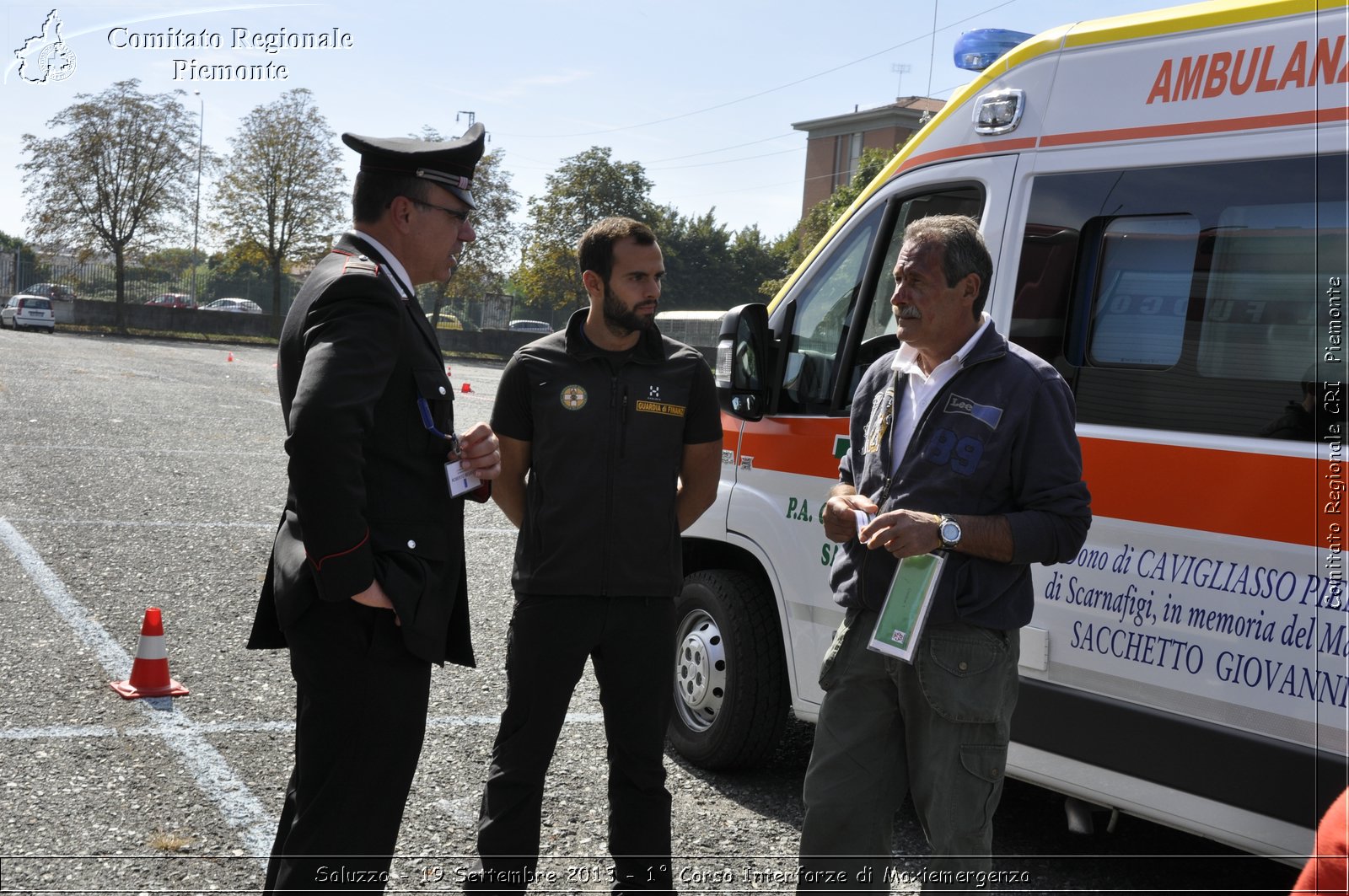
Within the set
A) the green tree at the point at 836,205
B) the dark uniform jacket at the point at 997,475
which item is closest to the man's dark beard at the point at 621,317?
the dark uniform jacket at the point at 997,475

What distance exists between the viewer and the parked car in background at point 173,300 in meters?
51.6

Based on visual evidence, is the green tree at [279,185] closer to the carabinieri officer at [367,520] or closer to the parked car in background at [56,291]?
the parked car in background at [56,291]

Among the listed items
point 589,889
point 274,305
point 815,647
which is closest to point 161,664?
point 589,889

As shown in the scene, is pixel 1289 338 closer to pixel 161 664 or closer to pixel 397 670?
pixel 397 670

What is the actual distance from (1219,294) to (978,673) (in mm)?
1385

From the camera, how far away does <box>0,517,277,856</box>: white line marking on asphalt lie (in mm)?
4098

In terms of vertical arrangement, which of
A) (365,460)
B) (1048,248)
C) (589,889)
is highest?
(1048,248)

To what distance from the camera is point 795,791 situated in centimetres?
484

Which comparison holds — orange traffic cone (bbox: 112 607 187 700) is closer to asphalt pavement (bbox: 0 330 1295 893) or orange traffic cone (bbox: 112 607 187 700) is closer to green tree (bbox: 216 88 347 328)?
asphalt pavement (bbox: 0 330 1295 893)

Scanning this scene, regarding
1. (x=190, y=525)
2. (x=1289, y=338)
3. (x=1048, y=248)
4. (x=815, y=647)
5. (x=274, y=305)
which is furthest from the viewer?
(x=274, y=305)

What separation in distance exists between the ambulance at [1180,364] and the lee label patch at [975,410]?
0.80 metres

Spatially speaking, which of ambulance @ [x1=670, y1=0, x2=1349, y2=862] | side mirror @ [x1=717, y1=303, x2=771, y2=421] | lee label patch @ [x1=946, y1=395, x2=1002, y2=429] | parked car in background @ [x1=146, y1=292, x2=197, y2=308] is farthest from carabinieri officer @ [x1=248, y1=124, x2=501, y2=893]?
parked car in background @ [x1=146, y1=292, x2=197, y2=308]

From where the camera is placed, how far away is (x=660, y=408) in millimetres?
3566

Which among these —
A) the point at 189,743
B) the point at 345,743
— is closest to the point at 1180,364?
the point at 345,743
